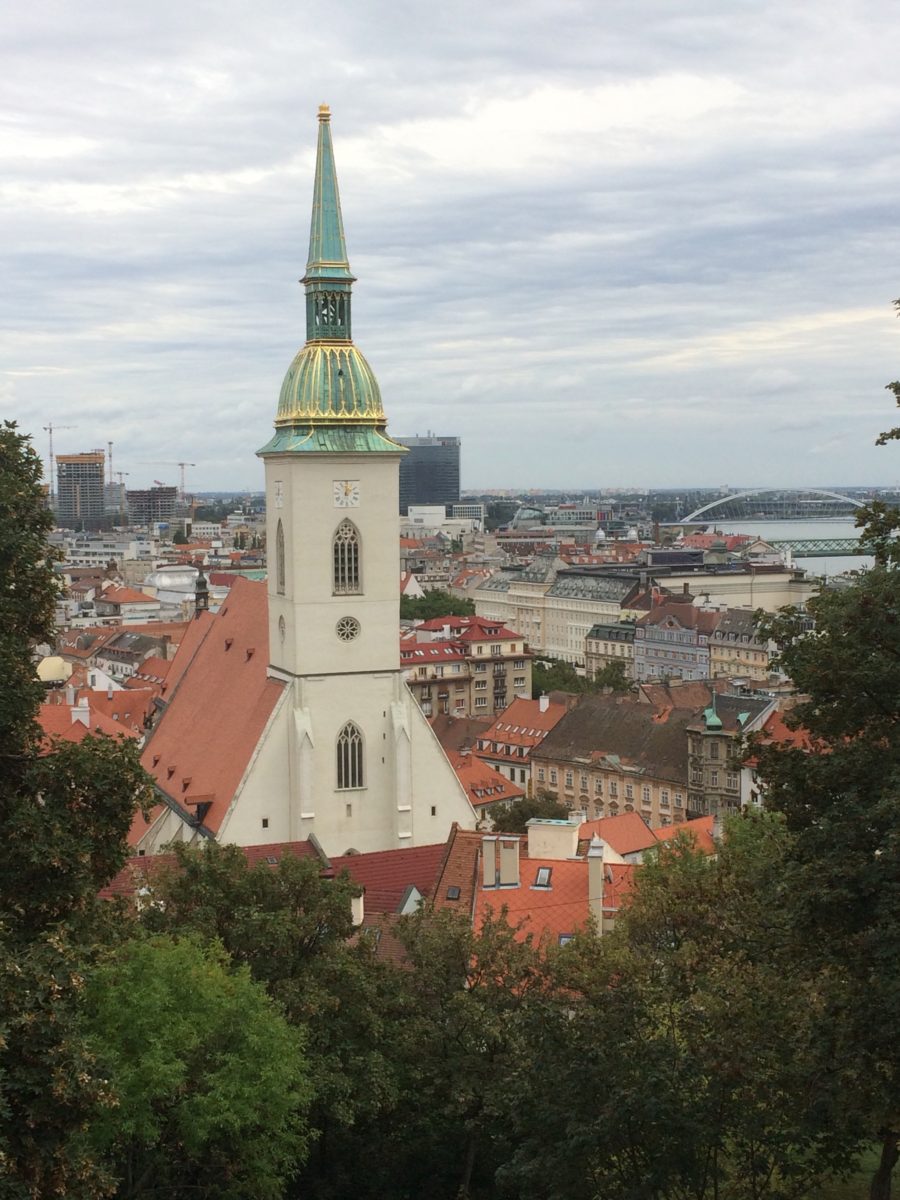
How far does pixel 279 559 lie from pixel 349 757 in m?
6.34

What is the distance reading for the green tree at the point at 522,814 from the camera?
6419 centimetres

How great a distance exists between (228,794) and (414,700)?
6.08 metres

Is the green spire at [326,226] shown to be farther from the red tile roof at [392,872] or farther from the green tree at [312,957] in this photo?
the green tree at [312,957]

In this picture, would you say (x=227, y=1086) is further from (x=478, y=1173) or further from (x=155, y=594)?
(x=155, y=594)

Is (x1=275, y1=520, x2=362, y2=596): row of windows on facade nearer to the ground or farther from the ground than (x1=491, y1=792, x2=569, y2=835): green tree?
farther from the ground

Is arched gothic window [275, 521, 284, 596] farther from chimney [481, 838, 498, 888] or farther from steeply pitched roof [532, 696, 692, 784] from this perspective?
steeply pitched roof [532, 696, 692, 784]

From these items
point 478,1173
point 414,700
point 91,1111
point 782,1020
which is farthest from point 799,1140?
point 414,700

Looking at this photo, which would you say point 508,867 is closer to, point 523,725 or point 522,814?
point 522,814

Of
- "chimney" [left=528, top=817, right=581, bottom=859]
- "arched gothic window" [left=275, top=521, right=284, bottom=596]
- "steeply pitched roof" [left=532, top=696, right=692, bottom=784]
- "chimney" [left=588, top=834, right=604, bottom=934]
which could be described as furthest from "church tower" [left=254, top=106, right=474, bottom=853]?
"steeply pitched roof" [left=532, top=696, right=692, bottom=784]

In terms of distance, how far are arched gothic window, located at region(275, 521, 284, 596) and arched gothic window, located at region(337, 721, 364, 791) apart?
4.68 m

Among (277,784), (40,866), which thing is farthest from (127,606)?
(40,866)

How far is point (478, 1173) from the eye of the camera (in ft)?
96.4

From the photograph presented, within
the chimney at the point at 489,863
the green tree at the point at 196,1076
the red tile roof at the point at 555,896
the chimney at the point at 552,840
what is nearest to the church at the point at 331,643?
the chimney at the point at 552,840

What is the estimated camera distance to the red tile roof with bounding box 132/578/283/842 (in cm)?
5103
